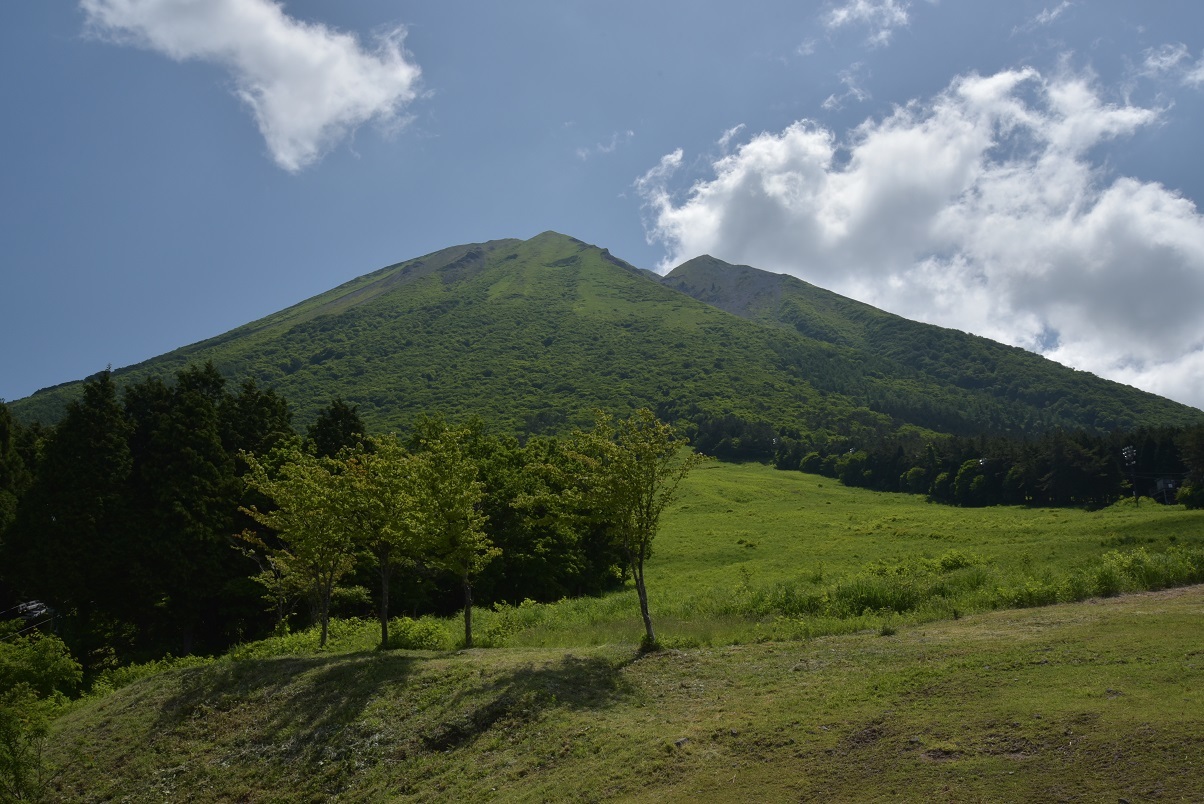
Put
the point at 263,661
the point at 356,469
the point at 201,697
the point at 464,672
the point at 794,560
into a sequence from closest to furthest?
the point at 464,672 → the point at 201,697 → the point at 263,661 → the point at 356,469 → the point at 794,560

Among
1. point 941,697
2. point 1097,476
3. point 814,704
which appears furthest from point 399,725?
point 1097,476

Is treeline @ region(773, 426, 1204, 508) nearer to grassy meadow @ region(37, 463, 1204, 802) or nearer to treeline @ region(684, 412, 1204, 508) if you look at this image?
treeline @ region(684, 412, 1204, 508)

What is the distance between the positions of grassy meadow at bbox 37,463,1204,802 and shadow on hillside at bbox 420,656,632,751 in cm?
7

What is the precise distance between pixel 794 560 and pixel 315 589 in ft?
99.9

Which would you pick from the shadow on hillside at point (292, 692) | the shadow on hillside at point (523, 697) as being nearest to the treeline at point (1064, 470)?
the shadow on hillside at point (523, 697)

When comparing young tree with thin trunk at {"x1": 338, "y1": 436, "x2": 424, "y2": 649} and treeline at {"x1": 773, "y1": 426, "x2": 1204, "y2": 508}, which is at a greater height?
young tree with thin trunk at {"x1": 338, "y1": 436, "x2": 424, "y2": 649}

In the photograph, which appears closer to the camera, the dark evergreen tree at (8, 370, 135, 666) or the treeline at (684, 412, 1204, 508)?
the dark evergreen tree at (8, 370, 135, 666)

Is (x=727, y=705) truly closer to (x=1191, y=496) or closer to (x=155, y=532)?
(x=155, y=532)

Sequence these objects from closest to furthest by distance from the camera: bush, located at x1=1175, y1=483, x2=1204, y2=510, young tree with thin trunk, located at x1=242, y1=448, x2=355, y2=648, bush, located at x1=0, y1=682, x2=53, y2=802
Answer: bush, located at x1=0, y1=682, x2=53, y2=802 < young tree with thin trunk, located at x1=242, y1=448, x2=355, y2=648 < bush, located at x1=1175, y1=483, x2=1204, y2=510

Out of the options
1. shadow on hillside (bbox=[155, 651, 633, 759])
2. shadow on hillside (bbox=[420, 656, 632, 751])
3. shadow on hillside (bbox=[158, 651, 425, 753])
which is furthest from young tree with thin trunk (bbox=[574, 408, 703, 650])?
shadow on hillside (bbox=[158, 651, 425, 753])

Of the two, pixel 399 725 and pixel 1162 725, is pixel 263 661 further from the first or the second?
pixel 1162 725

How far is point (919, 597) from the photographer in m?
24.0

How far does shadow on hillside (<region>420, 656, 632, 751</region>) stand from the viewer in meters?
16.2

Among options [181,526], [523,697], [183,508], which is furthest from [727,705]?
[183,508]
